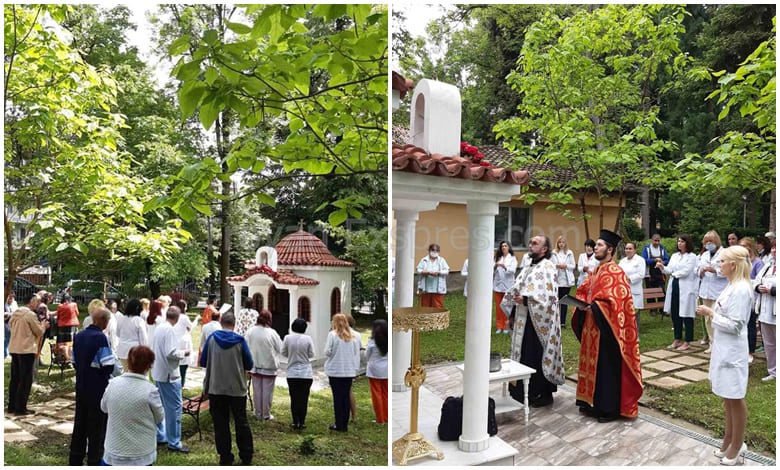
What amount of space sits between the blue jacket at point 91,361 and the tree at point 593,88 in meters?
4.79

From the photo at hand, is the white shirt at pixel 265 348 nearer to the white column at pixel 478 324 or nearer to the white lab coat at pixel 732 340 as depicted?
the white column at pixel 478 324

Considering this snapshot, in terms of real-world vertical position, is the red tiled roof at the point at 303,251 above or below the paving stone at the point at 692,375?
above

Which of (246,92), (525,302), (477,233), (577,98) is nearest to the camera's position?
(246,92)

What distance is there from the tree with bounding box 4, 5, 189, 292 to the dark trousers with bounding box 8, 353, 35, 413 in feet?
2.05

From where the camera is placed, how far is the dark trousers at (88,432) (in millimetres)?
3234

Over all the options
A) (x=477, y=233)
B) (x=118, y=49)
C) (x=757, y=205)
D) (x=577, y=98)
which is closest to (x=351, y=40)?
(x=477, y=233)

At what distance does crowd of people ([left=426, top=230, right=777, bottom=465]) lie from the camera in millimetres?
3025

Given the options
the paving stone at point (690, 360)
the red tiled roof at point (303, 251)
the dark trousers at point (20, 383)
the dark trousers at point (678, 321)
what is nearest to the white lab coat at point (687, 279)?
the dark trousers at point (678, 321)

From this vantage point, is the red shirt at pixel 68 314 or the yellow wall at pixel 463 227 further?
the yellow wall at pixel 463 227

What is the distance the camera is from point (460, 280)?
9156mm

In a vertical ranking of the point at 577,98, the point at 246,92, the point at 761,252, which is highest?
the point at 577,98

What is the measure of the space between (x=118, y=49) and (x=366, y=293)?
2.14 meters

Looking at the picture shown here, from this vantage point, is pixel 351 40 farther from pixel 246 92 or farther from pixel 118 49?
pixel 118 49

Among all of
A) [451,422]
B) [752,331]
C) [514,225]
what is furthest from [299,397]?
[514,225]
